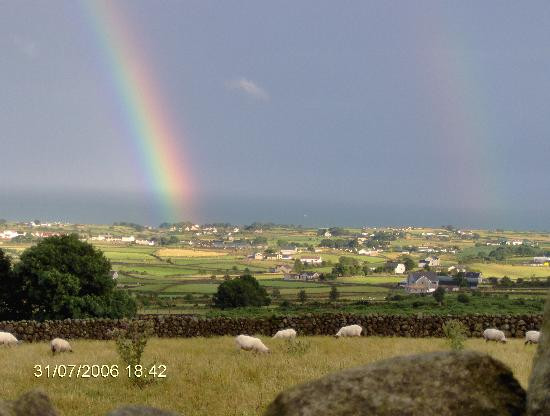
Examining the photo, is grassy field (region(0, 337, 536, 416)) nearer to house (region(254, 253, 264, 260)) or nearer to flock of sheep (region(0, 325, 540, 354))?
flock of sheep (region(0, 325, 540, 354))

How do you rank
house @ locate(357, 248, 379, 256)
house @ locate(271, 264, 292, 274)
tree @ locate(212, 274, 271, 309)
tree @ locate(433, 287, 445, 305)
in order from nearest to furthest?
tree @ locate(433, 287, 445, 305), tree @ locate(212, 274, 271, 309), house @ locate(271, 264, 292, 274), house @ locate(357, 248, 379, 256)

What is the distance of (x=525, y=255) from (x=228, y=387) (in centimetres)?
14572

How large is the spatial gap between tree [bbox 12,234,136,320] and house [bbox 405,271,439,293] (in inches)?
1938

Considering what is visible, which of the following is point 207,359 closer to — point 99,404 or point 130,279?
point 99,404

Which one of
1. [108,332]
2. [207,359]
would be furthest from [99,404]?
[108,332]

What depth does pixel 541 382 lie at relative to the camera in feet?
17.1

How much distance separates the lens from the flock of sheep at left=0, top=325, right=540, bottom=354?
2064 cm

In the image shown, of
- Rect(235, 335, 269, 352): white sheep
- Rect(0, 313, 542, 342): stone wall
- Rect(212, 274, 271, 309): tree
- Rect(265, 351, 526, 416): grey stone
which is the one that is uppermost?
Rect(265, 351, 526, 416): grey stone

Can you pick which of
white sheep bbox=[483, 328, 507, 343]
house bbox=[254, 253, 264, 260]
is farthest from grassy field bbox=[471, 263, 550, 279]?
white sheep bbox=[483, 328, 507, 343]

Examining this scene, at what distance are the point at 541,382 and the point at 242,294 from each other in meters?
44.4

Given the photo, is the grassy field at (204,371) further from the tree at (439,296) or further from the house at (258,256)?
the house at (258,256)

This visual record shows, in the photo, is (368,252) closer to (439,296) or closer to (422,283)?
(422,283)

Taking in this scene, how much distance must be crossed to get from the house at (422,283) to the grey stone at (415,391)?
71694mm

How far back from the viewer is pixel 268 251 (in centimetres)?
16350
